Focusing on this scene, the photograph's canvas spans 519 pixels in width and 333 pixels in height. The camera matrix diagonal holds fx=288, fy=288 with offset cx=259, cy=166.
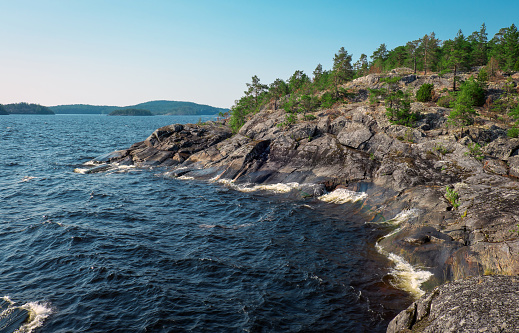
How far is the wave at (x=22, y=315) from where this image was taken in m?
16.2

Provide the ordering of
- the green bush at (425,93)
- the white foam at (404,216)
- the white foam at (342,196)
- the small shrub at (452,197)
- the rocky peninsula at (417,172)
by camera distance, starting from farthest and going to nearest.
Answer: the green bush at (425,93), the white foam at (342,196), the white foam at (404,216), the small shrub at (452,197), the rocky peninsula at (417,172)

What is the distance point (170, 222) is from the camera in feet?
105

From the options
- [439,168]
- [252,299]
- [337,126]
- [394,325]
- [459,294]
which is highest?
[337,126]

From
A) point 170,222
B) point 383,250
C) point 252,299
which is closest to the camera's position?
point 252,299

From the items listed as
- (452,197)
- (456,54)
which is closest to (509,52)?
(456,54)

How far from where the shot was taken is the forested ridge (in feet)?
146

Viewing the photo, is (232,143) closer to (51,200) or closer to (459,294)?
(51,200)

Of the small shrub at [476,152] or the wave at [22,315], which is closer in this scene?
the wave at [22,315]

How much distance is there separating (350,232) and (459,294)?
1436cm

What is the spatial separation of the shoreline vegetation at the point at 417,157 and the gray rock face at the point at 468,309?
7cm

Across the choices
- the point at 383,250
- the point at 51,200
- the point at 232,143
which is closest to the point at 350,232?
the point at 383,250

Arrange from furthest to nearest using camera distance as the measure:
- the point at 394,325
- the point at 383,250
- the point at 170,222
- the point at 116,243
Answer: the point at 170,222, the point at 116,243, the point at 383,250, the point at 394,325

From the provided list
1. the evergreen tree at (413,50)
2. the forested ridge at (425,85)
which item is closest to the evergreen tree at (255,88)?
the forested ridge at (425,85)

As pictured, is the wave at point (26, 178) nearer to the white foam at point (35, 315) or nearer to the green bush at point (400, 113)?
the white foam at point (35, 315)
